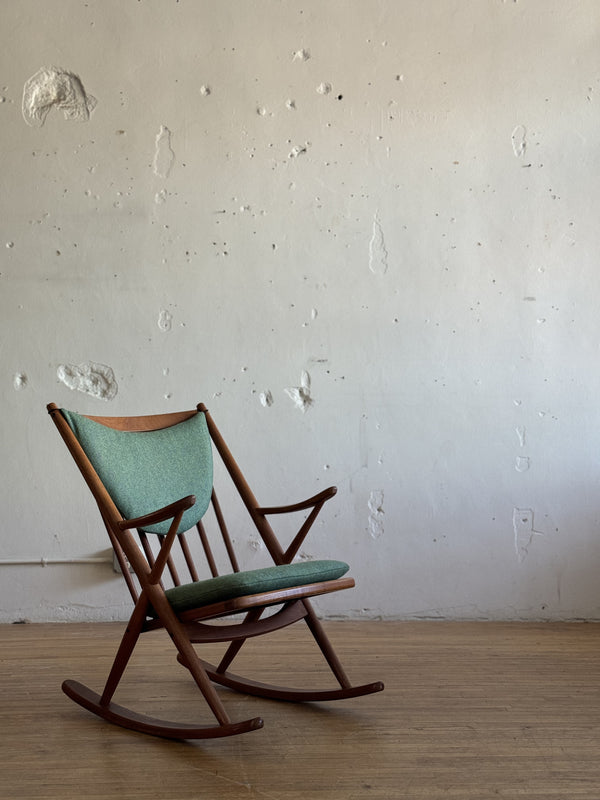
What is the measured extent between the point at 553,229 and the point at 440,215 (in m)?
0.52

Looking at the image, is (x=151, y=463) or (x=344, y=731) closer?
(x=344, y=731)

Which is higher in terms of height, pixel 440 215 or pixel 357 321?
pixel 440 215

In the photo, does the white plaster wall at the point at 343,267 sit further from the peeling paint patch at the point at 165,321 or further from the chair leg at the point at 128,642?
the chair leg at the point at 128,642

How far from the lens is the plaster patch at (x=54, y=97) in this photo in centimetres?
358

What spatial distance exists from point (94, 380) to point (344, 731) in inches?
79.4

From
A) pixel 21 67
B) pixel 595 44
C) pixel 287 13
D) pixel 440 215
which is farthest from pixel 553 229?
pixel 21 67

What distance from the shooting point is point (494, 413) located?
3574 mm

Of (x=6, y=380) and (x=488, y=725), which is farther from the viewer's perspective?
(x=6, y=380)

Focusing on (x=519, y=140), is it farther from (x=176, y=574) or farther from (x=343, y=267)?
(x=176, y=574)

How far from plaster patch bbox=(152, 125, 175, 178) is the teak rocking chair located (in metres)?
1.36

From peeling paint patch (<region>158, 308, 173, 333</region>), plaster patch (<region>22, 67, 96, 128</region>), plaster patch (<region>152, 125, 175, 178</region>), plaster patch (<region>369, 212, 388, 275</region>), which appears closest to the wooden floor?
peeling paint patch (<region>158, 308, 173, 333</region>)

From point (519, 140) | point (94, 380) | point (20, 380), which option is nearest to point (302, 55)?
point (519, 140)

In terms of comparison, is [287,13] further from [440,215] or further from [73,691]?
[73,691]

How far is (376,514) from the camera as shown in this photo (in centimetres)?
355
